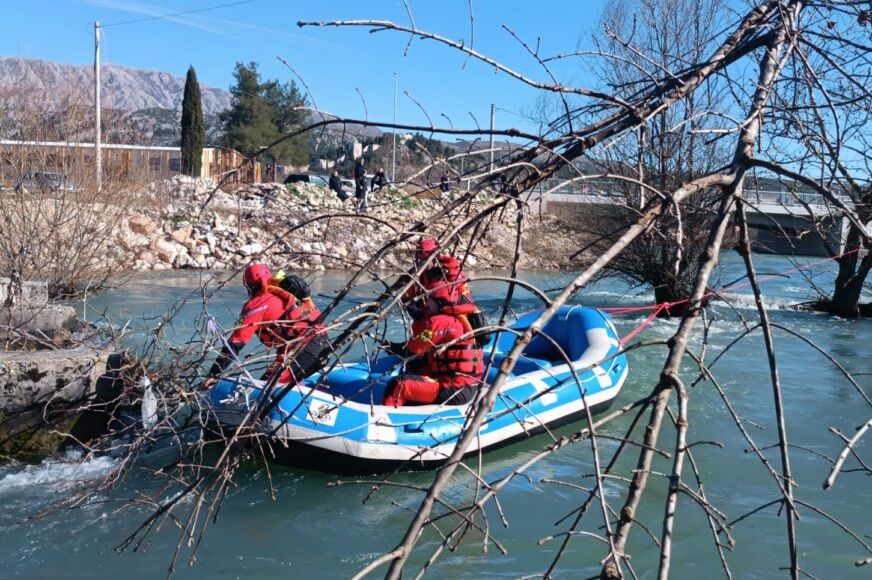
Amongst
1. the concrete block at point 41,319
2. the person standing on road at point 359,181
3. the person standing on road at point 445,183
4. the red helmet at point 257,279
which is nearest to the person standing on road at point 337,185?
the person standing on road at point 359,181

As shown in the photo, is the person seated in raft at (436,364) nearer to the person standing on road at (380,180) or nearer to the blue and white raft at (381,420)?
the blue and white raft at (381,420)

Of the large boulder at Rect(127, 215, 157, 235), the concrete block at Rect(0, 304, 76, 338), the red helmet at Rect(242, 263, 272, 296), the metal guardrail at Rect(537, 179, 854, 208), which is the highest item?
the metal guardrail at Rect(537, 179, 854, 208)

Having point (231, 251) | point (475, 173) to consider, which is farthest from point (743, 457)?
point (231, 251)

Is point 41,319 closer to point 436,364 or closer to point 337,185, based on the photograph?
point 436,364

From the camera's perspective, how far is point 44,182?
11.9 m

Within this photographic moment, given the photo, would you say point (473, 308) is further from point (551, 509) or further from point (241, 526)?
point (241, 526)

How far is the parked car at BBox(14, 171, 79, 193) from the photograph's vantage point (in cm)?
1164

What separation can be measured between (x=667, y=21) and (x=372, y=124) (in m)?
10.9

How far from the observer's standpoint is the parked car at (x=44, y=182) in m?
11.6

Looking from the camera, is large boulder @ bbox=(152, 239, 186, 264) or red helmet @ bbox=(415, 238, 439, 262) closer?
red helmet @ bbox=(415, 238, 439, 262)

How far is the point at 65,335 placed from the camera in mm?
8789

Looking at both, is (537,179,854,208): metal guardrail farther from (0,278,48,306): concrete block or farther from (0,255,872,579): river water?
(0,278,48,306): concrete block

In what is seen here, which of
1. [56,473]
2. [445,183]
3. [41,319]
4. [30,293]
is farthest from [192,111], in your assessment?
[445,183]

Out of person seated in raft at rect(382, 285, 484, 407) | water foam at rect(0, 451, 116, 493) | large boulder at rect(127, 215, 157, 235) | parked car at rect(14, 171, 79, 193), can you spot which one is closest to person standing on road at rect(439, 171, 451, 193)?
person seated in raft at rect(382, 285, 484, 407)
